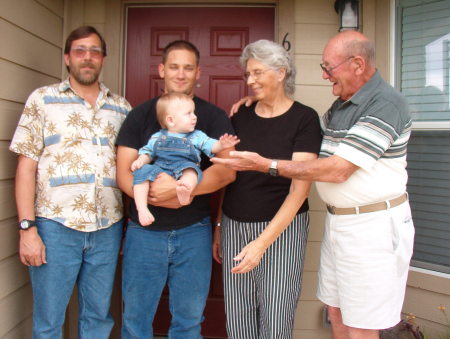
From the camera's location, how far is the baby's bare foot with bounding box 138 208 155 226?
Answer: 180 centimetres

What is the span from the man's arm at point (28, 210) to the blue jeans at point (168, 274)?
0.40 metres

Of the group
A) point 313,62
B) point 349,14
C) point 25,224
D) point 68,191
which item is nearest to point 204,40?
point 313,62

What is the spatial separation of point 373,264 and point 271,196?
1.73 ft

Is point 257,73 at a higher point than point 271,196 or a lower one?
higher

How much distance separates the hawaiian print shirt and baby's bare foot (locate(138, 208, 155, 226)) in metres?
0.32

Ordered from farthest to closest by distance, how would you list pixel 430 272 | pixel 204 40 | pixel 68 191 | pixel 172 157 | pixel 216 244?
pixel 204 40 → pixel 430 272 → pixel 216 244 → pixel 68 191 → pixel 172 157

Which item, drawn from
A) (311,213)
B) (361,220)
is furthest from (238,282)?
(311,213)

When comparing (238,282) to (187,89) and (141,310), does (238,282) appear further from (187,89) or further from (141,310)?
(187,89)

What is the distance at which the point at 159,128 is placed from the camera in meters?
2.00

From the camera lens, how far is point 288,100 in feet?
6.57

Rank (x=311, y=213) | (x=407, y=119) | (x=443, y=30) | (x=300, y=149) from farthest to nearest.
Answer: (x=311, y=213)
(x=443, y=30)
(x=300, y=149)
(x=407, y=119)

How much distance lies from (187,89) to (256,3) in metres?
1.10

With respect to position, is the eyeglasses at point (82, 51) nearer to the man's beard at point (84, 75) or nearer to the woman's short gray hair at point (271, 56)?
the man's beard at point (84, 75)

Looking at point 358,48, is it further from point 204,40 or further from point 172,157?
point 204,40
